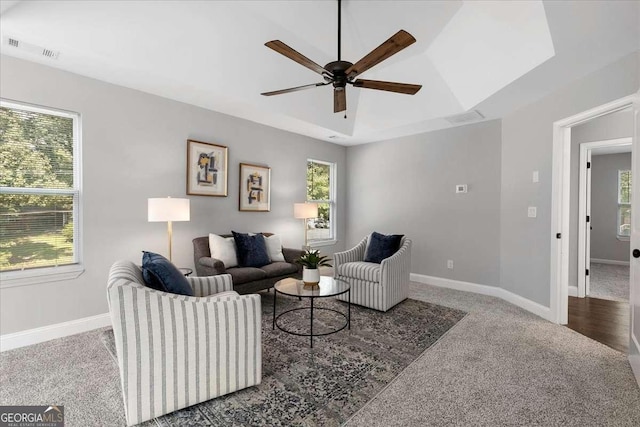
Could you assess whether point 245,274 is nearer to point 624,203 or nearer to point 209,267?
point 209,267

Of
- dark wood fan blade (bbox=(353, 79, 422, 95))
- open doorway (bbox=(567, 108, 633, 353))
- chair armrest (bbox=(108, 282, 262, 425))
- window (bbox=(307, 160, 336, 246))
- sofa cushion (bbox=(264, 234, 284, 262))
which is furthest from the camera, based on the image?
window (bbox=(307, 160, 336, 246))

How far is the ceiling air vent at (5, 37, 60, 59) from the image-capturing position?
2439mm

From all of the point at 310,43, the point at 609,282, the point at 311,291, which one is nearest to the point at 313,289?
the point at 311,291

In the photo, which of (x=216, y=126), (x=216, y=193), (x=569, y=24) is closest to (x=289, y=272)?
(x=216, y=193)

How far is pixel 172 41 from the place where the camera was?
2830mm

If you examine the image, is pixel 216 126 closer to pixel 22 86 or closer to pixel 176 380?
pixel 22 86

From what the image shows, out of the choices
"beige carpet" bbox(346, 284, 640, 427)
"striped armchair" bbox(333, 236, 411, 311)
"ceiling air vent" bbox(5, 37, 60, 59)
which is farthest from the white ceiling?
"beige carpet" bbox(346, 284, 640, 427)

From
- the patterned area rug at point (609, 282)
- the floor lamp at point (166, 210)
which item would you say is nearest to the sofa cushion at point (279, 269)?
the floor lamp at point (166, 210)

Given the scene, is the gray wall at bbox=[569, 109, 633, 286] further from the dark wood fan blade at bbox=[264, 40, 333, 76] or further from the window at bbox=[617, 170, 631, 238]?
the dark wood fan blade at bbox=[264, 40, 333, 76]

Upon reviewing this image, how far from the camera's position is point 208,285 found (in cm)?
264

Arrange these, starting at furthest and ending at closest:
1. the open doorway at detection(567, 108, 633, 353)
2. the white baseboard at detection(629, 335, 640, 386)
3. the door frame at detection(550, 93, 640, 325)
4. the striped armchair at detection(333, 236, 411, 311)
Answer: the striped armchair at detection(333, 236, 411, 311) → the open doorway at detection(567, 108, 633, 353) → the door frame at detection(550, 93, 640, 325) → the white baseboard at detection(629, 335, 640, 386)

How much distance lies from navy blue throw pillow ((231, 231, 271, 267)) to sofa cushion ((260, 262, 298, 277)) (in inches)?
4.6

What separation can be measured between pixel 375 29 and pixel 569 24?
1623 millimetres

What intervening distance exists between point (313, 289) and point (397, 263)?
1348mm
